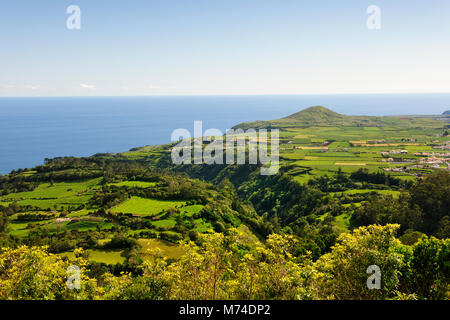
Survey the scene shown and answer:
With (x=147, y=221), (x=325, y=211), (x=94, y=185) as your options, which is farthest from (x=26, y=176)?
(x=325, y=211)

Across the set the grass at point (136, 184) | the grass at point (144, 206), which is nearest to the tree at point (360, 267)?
the grass at point (144, 206)

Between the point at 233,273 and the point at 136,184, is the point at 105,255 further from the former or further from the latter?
the point at 136,184

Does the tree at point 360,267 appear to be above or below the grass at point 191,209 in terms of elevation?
above

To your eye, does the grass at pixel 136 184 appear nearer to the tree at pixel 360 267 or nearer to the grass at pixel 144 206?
the grass at pixel 144 206

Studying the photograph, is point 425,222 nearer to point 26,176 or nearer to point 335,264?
point 335,264

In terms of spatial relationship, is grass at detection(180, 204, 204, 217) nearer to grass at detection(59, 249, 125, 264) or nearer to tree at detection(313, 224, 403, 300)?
grass at detection(59, 249, 125, 264)

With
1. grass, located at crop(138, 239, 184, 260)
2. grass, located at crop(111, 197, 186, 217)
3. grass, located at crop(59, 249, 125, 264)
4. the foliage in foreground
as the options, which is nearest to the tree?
the foliage in foreground

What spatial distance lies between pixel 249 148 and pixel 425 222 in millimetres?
91999

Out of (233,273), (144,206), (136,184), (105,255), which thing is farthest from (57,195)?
(233,273)

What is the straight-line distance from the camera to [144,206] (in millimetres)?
56469

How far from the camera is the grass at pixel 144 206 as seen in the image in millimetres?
53312

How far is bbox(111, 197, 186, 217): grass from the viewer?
175ft

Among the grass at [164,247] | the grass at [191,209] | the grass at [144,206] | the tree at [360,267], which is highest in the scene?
the tree at [360,267]

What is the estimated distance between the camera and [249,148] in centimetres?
13038
